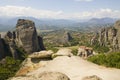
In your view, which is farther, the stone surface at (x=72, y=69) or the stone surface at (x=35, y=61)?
the stone surface at (x=35, y=61)

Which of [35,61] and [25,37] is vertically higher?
[35,61]

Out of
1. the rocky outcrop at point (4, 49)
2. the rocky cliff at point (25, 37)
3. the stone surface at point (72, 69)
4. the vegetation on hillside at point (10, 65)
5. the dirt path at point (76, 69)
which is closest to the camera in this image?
the dirt path at point (76, 69)

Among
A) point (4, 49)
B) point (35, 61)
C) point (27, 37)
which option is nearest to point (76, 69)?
point (35, 61)

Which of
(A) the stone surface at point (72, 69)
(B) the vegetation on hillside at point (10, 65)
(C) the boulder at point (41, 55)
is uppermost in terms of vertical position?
(C) the boulder at point (41, 55)

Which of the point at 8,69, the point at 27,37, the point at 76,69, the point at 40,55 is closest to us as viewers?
the point at 76,69

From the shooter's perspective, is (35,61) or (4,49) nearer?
(35,61)

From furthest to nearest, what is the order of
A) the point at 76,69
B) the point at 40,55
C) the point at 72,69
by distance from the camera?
the point at 40,55, the point at 72,69, the point at 76,69

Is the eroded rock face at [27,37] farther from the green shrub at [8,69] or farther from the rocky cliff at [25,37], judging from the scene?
the green shrub at [8,69]

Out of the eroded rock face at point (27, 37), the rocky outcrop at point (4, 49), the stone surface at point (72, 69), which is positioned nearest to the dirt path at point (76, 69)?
the stone surface at point (72, 69)

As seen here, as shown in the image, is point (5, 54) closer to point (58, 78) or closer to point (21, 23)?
point (21, 23)

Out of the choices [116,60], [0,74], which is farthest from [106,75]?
[0,74]

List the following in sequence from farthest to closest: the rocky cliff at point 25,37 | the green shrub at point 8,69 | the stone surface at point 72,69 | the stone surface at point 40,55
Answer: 1. the rocky cliff at point 25,37
2. the green shrub at point 8,69
3. the stone surface at point 40,55
4. the stone surface at point 72,69

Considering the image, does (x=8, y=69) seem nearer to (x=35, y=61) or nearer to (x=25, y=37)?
(x=25, y=37)

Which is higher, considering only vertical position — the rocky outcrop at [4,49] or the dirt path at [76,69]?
the dirt path at [76,69]
